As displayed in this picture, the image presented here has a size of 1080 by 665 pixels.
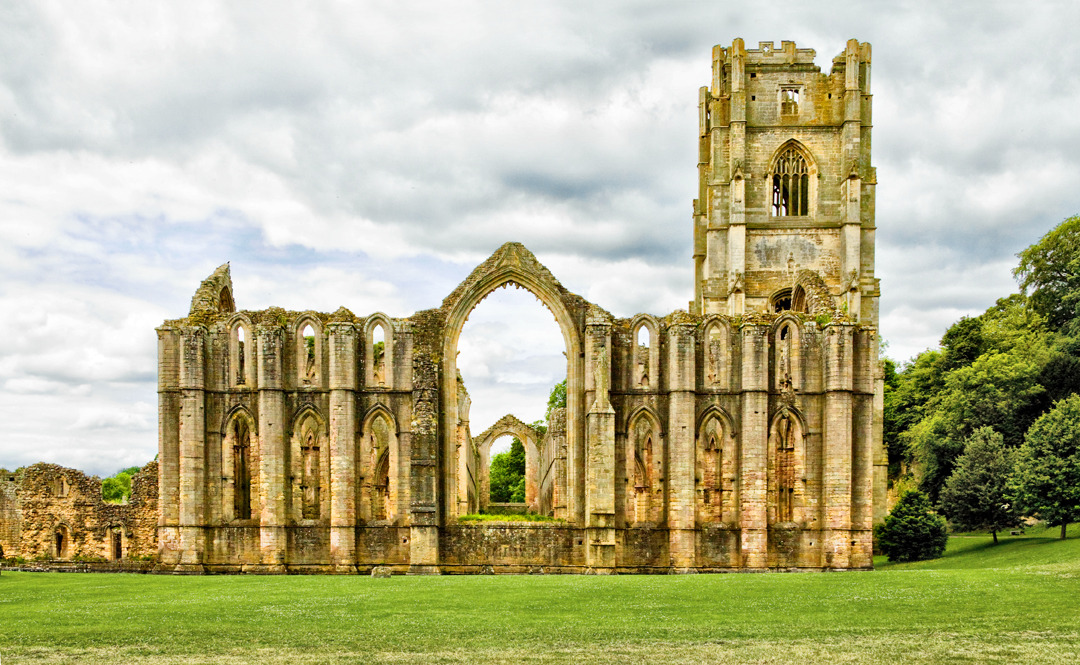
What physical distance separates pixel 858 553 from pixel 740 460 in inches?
166

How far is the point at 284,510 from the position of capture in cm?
2558

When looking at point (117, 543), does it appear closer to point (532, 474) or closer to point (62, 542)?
point (62, 542)

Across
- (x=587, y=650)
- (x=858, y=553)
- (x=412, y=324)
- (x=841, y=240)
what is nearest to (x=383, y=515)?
(x=412, y=324)

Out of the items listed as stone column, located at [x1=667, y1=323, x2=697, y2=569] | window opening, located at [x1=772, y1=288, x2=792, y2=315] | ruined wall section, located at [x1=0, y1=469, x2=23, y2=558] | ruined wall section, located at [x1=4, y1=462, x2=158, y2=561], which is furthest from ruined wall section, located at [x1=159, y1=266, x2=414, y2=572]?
window opening, located at [x1=772, y1=288, x2=792, y2=315]

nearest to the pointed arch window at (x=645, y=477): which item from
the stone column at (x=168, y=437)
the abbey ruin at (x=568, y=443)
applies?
the abbey ruin at (x=568, y=443)

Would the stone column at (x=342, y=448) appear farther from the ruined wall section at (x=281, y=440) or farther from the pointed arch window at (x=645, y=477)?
the pointed arch window at (x=645, y=477)

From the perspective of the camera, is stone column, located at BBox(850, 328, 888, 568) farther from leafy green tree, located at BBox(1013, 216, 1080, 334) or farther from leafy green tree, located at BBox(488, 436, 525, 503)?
leafy green tree, located at BBox(488, 436, 525, 503)

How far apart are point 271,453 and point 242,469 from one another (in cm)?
176

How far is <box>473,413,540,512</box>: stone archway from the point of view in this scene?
39.9 m

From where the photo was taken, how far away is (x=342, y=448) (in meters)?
25.3

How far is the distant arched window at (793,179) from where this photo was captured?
42531mm

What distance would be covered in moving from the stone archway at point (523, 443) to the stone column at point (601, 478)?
49.7 feet

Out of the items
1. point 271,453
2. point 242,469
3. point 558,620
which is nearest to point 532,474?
point 242,469

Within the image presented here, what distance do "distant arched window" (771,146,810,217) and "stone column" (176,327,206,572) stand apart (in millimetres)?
27965
